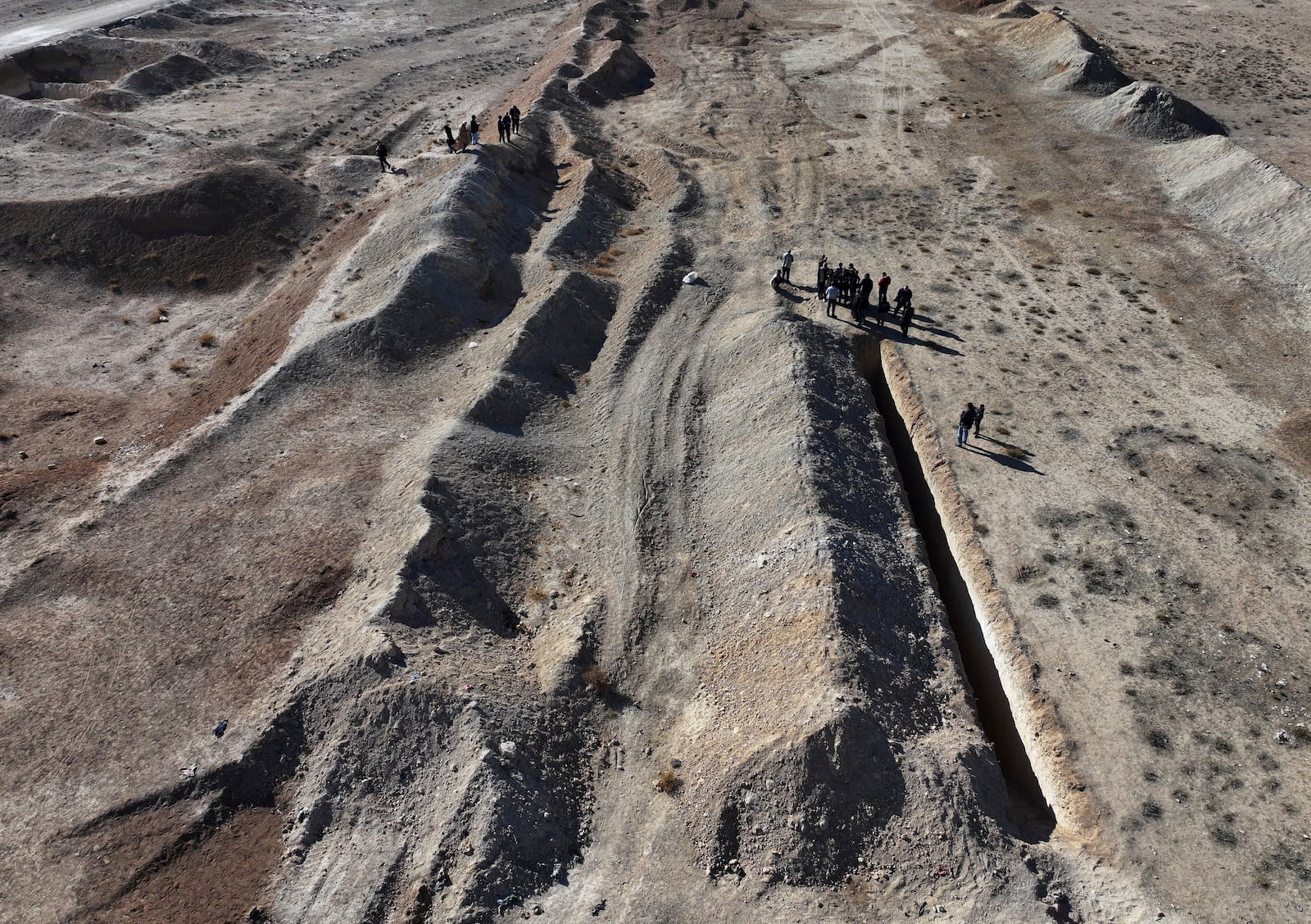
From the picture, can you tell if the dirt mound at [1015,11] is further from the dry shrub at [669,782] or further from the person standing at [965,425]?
the dry shrub at [669,782]

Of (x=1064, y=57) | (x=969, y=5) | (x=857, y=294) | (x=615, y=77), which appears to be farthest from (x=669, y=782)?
(x=969, y=5)

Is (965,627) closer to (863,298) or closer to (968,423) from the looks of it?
(968,423)

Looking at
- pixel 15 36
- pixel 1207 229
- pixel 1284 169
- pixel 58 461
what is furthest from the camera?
pixel 15 36

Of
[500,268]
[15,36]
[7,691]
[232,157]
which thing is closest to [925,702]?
[7,691]

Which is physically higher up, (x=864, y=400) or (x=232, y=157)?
(x=232, y=157)

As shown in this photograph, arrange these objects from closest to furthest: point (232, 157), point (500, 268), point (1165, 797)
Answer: point (1165, 797)
point (500, 268)
point (232, 157)

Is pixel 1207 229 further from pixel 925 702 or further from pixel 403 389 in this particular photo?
pixel 403 389

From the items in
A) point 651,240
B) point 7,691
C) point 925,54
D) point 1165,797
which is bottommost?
point 1165,797

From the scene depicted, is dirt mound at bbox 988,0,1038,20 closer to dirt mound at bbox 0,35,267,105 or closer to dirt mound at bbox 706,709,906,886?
dirt mound at bbox 0,35,267,105
